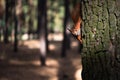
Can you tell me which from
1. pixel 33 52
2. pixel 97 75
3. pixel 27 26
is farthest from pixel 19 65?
pixel 27 26

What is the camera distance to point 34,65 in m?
22.8

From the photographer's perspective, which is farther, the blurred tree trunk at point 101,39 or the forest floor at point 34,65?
the forest floor at point 34,65

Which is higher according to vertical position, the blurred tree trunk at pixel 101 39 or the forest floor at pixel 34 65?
the blurred tree trunk at pixel 101 39

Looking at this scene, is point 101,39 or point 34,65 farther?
point 34,65

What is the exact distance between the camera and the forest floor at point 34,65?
18.3m

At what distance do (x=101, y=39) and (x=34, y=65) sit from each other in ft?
65.3

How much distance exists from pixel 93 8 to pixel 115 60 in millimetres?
460

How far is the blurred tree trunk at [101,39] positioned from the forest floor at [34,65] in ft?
42.5

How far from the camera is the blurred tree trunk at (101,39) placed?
296 centimetres

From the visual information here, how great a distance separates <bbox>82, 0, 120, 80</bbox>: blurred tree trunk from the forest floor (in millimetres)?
12942

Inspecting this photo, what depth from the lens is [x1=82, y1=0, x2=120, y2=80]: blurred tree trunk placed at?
117 inches

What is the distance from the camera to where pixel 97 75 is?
3.08 metres

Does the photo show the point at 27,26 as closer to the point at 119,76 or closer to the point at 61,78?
the point at 61,78

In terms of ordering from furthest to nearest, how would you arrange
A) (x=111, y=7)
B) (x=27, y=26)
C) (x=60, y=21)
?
1. (x=60, y=21)
2. (x=27, y=26)
3. (x=111, y=7)
